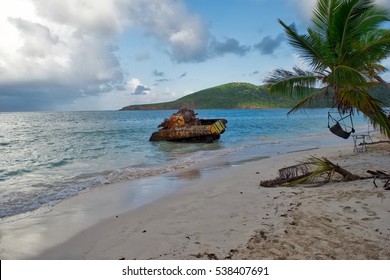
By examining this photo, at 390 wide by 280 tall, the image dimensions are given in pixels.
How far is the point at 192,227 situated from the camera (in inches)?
222

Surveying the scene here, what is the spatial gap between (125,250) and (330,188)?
16.8 ft

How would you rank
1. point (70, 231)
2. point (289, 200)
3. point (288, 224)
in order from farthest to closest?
point (289, 200) < point (70, 231) < point (288, 224)

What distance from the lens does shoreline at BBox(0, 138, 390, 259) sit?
4453 millimetres

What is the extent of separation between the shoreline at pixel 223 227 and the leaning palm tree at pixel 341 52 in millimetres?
2350

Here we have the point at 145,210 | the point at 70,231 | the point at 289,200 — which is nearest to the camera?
the point at 70,231

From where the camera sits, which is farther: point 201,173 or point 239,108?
point 239,108

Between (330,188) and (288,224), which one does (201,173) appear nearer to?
(330,188)

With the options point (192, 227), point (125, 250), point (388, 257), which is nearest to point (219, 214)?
point (192, 227)

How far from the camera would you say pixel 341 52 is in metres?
8.41

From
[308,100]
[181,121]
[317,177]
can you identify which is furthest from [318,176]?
[181,121]

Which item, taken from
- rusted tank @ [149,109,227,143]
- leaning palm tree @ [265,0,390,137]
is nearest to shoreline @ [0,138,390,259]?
leaning palm tree @ [265,0,390,137]

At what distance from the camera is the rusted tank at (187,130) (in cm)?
2619

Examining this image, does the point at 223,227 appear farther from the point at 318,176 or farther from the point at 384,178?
the point at 384,178

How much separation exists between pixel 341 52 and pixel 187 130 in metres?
18.4
